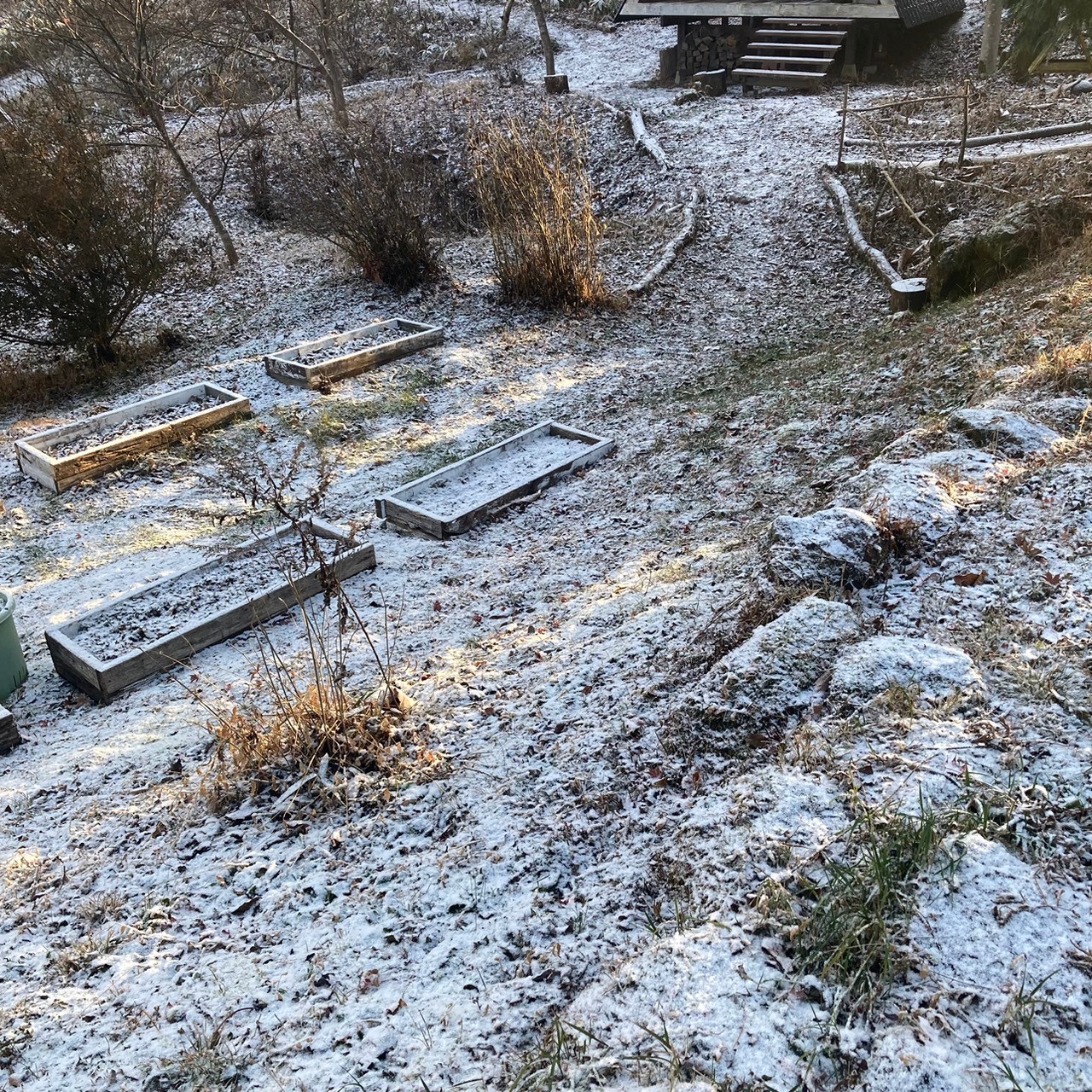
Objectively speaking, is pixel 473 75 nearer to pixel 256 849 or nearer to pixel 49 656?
pixel 49 656

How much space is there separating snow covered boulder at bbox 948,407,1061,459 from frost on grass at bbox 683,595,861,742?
1.50m

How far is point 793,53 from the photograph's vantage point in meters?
15.3

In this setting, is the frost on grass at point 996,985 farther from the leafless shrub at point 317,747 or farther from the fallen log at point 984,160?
the fallen log at point 984,160

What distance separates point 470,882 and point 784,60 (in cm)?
1598

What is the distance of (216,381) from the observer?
25.8 ft

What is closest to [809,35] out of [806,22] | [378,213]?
[806,22]

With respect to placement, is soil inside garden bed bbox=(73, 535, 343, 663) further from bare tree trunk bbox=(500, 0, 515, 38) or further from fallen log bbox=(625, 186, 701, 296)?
bare tree trunk bbox=(500, 0, 515, 38)

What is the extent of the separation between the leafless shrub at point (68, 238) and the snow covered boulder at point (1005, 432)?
7642 mm

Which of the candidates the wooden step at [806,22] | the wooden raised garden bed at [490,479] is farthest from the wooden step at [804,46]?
the wooden raised garden bed at [490,479]

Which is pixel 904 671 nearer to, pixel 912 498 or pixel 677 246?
pixel 912 498

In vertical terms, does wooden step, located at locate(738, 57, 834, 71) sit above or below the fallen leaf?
above

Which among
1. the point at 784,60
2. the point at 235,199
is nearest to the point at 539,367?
the point at 235,199

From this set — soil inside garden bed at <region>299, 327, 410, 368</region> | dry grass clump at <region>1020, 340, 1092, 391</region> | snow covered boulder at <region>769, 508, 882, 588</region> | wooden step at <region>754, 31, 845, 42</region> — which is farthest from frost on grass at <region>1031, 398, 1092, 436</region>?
wooden step at <region>754, 31, 845, 42</region>

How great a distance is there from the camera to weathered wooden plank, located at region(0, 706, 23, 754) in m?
3.94
